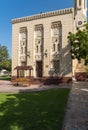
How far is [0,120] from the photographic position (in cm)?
995

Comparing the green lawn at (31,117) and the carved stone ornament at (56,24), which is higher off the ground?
the carved stone ornament at (56,24)

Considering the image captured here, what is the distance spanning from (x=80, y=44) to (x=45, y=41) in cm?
766

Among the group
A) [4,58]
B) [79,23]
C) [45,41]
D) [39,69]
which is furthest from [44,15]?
[4,58]

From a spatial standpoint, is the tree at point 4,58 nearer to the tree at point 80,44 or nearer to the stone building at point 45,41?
the stone building at point 45,41

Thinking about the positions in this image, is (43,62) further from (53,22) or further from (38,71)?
(53,22)

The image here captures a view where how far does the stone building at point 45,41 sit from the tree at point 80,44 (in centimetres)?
286

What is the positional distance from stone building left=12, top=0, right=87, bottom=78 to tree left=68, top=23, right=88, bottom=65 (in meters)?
2.86

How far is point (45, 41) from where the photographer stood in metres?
33.3

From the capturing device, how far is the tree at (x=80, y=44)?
26.0 meters

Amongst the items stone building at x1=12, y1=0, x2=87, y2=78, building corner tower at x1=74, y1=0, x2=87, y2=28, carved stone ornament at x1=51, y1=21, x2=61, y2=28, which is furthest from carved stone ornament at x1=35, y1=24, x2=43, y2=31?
building corner tower at x1=74, y1=0, x2=87, y2=28

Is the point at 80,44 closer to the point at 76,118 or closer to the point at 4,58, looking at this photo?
the point at 76,118

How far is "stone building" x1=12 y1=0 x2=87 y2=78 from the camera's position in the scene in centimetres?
3144

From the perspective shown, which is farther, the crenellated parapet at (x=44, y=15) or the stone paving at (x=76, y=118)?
the crenellated parapet at (x=44, y=15)

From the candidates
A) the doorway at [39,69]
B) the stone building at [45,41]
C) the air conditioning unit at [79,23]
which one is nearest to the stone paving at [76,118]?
the stone building at [45,41]
